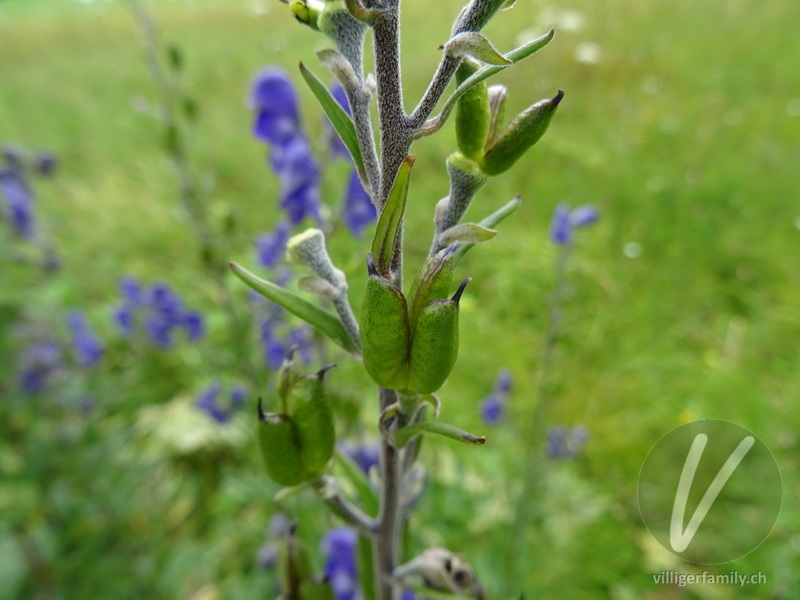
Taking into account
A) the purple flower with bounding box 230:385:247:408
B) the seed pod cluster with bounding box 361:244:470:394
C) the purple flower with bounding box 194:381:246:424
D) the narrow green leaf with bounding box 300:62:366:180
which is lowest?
the purple flower with bounding box 194:381:246:424

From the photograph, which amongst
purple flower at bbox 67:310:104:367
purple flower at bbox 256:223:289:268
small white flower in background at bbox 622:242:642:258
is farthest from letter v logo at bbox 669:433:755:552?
purple flower at bbox 67:310:104:367

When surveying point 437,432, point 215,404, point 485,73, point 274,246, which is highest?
point 485,73

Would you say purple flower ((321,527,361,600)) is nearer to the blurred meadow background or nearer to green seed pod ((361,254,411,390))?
the blurred meadow background

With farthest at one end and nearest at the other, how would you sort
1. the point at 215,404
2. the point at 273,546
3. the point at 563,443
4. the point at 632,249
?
the point at 632,249, the point at 215,404, the point at 563,443, the point at 273,546

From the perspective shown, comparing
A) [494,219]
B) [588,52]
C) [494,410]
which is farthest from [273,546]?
[588,52]

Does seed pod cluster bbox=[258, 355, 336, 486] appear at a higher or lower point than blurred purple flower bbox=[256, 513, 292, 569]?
higher

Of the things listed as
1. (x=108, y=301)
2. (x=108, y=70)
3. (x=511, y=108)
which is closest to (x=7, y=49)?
(x=108, y=70)

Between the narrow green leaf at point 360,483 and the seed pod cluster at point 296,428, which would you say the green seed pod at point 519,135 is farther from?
the narrow green leaf at point 360,483

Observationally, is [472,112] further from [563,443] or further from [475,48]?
[563,443]
